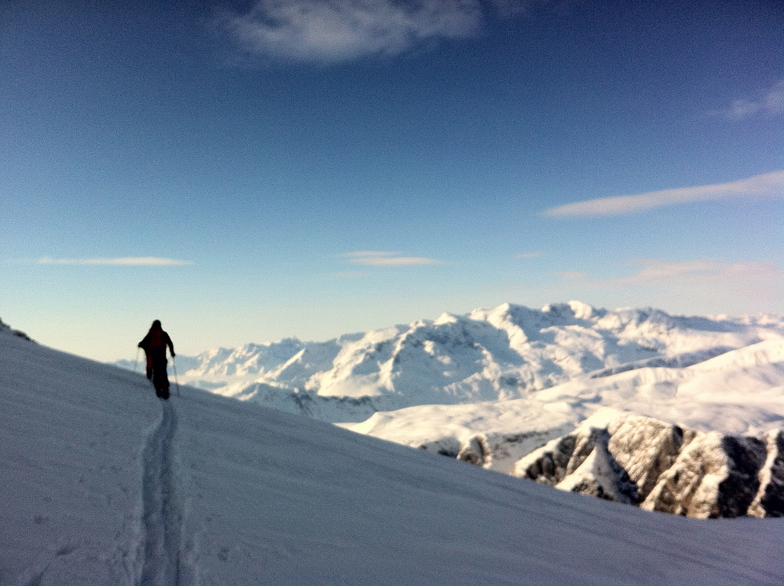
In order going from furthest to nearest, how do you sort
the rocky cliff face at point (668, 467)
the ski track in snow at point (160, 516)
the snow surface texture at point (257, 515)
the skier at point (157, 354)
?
the rocky cliff face at point (668, 467), the skier at point (157, 354), the snow surface texture at point (257, 515), the ski track in snow at point (160, 516)

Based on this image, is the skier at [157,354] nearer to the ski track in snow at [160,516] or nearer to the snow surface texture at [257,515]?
the snow surface texture at [257,515]

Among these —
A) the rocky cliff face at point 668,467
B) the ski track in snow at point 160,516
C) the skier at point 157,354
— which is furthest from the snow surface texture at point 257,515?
the rocky cliff face at point 668,467

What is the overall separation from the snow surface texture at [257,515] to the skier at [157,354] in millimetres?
506

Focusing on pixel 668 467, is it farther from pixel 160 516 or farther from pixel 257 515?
pixel 160 516

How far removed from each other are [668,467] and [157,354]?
20381 centimetres

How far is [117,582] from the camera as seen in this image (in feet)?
14.7

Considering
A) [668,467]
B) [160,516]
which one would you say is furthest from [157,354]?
[668,467]

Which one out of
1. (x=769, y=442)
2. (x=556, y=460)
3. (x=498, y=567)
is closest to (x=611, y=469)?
Result: (x=556, y=460)

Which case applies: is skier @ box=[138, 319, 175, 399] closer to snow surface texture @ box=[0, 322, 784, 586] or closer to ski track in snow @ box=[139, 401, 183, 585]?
snow surface texture @ box=[0, 322, 784, 586]

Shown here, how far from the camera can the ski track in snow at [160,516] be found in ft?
16.1

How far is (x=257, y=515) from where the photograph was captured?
6.84m

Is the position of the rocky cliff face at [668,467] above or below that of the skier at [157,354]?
below

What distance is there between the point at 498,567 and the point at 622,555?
494 centimetres

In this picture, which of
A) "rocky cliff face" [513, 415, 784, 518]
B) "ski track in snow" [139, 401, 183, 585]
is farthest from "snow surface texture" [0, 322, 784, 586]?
"rocky cliff face" [513, 415, 784, 518]
